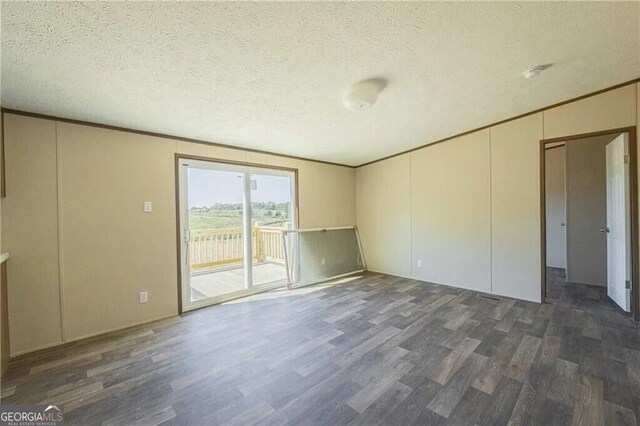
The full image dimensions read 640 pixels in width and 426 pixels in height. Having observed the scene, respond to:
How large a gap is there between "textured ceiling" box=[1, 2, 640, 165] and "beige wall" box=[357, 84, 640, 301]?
0.30 m

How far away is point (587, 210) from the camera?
12.8ft

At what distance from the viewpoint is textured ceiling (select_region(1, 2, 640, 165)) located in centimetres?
144

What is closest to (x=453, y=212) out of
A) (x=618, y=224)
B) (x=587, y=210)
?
(x=618, y=224)

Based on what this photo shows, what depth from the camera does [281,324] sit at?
2814 millimetres

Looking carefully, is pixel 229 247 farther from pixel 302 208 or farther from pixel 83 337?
pixel 83 337

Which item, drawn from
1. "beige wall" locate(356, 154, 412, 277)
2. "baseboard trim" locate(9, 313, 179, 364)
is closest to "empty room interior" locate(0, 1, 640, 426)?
"baseboard trim" locate(9, 313, 179, 364)

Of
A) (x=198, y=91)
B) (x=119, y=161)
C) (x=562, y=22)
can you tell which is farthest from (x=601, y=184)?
(x=119, y=161)

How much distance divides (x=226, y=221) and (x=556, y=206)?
6197 mm

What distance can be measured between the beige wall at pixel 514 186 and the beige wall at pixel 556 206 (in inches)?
98.7

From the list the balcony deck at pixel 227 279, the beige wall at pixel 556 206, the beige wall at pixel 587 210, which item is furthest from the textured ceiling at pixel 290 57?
the beige wall at pixel 556 206

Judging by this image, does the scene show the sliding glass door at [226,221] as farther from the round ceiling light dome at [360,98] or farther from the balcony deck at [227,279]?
the round ceiling light dome at [360,98]

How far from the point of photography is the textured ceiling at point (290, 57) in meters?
1.44

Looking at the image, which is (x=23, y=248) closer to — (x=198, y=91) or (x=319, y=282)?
(x=198, y=91)

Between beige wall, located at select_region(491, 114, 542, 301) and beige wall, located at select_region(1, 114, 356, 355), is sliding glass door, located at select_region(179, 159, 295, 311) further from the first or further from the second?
beige wall, located at select_region(491, 114, 542, 301)
